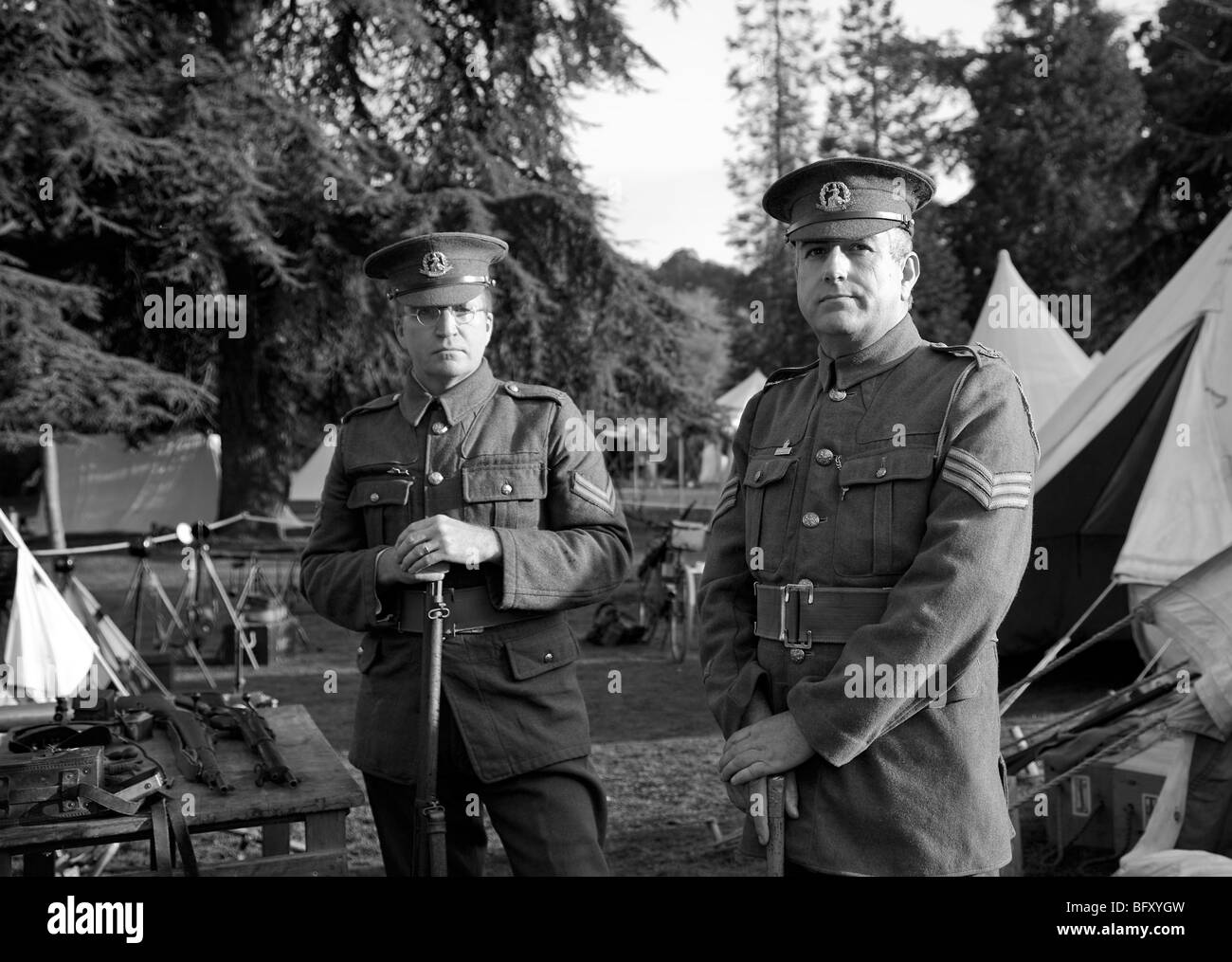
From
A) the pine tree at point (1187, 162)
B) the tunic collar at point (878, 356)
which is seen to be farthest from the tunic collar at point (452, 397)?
the pine tree at point (1187, 162)

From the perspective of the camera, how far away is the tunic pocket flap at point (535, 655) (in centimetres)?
274

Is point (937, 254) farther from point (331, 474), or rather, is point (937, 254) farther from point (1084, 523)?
point (331, 474)

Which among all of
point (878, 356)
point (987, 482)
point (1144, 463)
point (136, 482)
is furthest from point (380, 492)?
point (136, 482)

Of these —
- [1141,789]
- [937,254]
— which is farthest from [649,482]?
[1141,789]

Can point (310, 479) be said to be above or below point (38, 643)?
above

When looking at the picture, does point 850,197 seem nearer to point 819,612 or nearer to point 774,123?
point 819,612

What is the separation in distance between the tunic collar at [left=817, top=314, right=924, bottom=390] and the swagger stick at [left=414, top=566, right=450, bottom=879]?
963 millimetres

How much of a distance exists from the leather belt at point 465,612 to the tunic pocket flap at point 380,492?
0.77 feet

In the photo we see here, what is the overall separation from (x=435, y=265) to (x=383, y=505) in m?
0.59

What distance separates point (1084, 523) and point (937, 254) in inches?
1023

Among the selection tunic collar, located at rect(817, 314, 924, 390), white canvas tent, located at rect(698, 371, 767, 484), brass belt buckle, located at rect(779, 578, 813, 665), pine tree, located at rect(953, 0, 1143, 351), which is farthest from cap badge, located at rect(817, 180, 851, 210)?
pine tree, located at rect(953, 0, 1143, 351)

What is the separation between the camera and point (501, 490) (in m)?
2.80

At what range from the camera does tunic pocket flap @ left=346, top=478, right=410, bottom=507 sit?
283 cm
